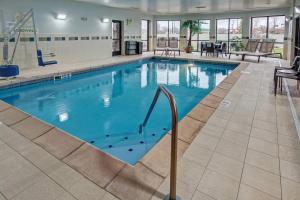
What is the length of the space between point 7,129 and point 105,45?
8.27 m

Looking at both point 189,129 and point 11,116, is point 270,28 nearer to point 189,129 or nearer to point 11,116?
point 189,129

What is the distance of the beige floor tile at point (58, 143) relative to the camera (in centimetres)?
256

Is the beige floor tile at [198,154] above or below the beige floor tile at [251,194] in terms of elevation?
above

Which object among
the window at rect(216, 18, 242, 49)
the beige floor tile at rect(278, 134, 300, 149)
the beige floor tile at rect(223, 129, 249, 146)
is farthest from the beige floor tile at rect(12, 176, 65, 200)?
the window at rect(216, 18, 242, 49)

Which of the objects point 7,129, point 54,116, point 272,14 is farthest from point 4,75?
point 272,14

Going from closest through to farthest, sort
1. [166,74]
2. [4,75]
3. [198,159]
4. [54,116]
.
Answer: [198,159] → [54,116] → [4,75] → [166,74]

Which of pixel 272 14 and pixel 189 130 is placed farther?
pixel 272 14

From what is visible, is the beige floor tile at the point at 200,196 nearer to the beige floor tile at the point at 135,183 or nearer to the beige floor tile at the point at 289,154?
the beige floor tile at the point at 135,183

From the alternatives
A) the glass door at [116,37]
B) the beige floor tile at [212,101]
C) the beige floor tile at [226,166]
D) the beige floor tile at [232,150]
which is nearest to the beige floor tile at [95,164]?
the beige floor tile at [226,166]

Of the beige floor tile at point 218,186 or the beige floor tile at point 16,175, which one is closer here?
the beige floor tile at point 218,186

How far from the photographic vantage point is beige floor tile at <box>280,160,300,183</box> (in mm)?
2051

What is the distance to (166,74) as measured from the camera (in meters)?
8.30

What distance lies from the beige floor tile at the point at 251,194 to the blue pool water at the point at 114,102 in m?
1.23

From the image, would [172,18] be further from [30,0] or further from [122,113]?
[122,113]
